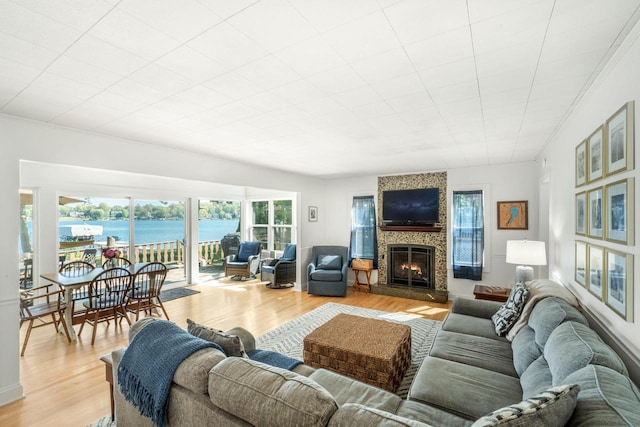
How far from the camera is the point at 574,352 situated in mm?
1483

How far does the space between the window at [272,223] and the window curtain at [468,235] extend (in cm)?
381

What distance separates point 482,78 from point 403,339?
88.3 inches

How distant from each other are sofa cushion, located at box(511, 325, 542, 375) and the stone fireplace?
3170 mm

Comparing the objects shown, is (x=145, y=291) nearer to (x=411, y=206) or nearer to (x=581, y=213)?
(x=411, y=206)

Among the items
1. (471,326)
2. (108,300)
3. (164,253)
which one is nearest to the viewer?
(471,326)

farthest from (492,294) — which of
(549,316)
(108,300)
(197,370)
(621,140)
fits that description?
(108,300)

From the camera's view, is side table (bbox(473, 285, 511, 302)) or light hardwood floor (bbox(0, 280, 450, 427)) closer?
light hardwood floor (bbox(0, 280, 450, 427))

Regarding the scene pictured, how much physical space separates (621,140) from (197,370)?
2527mm

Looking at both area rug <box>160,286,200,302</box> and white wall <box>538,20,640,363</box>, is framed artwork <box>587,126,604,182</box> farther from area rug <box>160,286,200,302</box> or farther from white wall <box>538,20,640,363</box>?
area rug <box>160,286,200,302</box>

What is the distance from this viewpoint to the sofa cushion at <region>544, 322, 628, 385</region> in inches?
53.9

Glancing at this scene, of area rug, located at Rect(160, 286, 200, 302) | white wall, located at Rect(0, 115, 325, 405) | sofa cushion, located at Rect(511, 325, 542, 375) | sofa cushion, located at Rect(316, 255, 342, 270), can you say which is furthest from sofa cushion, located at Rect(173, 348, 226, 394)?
sofa cushion, located at Rect(316, 255, 342, 270)

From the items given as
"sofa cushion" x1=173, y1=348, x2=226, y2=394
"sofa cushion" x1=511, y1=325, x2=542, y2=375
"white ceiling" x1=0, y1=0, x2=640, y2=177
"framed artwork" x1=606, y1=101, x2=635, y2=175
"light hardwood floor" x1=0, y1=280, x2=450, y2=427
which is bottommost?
"light hardwood floor" x1=0, y1=280, x2=450, y2=427

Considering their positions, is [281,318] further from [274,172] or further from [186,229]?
[186,229]

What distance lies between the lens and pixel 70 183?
15.6 ft
